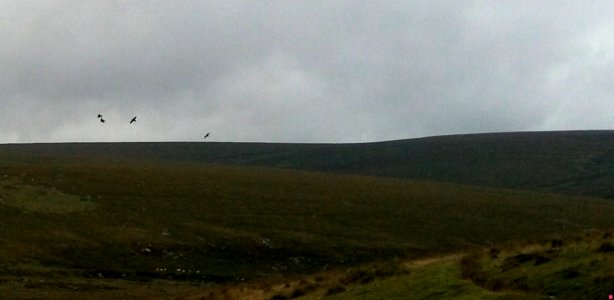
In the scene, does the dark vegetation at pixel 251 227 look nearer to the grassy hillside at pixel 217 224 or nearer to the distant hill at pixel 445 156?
the grassy hillside at pixel 217 224

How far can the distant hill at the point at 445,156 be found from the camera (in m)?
130

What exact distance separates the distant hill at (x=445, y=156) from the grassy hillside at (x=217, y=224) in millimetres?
40625

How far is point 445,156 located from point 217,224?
93914 millimetres

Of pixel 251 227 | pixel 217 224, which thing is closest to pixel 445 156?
pixel 251 227

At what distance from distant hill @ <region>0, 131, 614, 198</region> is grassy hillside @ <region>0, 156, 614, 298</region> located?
40.6 meters

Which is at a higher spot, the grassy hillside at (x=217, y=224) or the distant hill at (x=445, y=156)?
the distant hill at (x=445, y=156)

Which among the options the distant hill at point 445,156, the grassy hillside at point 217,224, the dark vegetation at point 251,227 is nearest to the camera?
the dark vegetation at point 251,227

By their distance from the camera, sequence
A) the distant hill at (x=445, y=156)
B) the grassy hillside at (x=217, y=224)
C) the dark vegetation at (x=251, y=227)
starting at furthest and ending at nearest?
1. the distant hill at (x=445, y=156)
2. the grassy hillside at (x=217, y=224)
3. the dark vegetation at (x=251, y=227)

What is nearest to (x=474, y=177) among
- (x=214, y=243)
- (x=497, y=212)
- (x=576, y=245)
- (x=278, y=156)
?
(x=278, y=156)

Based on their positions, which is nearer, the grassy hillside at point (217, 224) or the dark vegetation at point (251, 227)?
the dark vegetation at point (251, 227)

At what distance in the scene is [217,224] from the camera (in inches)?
2464

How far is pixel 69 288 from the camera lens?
43.5m

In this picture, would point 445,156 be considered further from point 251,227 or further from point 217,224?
point 217,224

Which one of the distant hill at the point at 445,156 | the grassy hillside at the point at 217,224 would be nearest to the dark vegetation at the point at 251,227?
the grassy hillside at the point at 217,224
